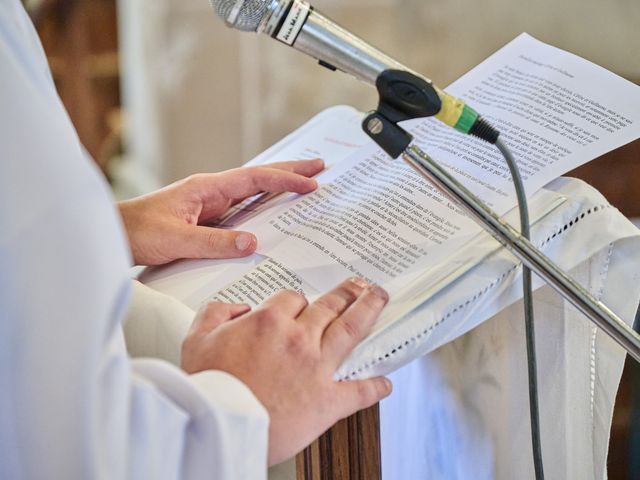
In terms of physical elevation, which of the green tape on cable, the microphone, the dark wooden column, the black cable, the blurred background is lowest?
the blurred background

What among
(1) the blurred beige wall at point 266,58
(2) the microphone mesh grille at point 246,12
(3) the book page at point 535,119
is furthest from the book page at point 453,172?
(1) the blurred beige wall at point 266,58

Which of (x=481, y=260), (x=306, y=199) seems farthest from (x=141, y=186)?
(x=481, y=260)

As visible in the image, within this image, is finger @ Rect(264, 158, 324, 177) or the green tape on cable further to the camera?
finger @ Rect(264, 158, 324, 177)

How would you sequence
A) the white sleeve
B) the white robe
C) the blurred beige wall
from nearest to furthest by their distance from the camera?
the white robe
the white sleeve
the blurred beige wall

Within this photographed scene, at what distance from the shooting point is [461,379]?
104 cm

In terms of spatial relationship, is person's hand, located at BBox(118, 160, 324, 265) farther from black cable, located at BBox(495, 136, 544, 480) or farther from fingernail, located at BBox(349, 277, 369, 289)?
black cable, located at BBox(495, 136, 544, 480)

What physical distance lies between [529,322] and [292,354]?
27cm

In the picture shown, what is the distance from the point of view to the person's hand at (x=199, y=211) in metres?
0.97

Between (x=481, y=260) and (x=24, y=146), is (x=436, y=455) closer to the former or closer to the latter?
(x=481, y=260)

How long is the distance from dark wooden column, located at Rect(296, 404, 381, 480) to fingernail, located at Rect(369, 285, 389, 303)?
6.2 inches

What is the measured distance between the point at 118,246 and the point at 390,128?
29 cm

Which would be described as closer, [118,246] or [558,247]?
[118,246]

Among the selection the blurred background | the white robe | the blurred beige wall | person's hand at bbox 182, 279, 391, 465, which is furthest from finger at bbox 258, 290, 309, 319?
the blurred beige wall

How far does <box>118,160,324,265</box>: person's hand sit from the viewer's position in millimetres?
969
